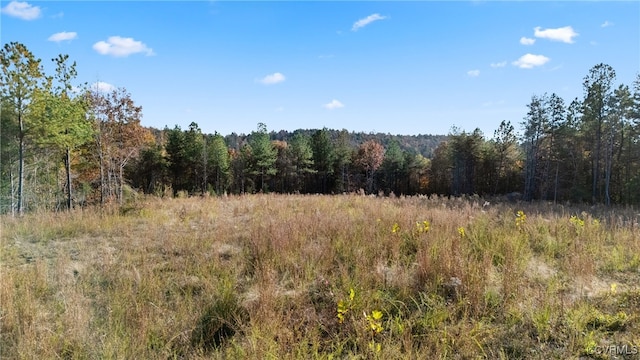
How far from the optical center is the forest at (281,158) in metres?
12.0

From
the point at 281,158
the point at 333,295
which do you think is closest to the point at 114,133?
the point at 333,295

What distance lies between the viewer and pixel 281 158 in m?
49.7

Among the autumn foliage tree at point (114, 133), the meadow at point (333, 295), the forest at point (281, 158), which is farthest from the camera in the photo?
the autumn foliage tree at point (114, 133)

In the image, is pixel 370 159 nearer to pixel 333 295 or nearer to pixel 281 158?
pixel 281 158

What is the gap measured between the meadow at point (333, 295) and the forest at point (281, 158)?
7.30 metres

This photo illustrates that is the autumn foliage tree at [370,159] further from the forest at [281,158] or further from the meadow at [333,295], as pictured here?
the meadow at [333,295]

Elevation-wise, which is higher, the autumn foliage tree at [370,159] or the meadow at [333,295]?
the autumn foliage tree at [370,159]

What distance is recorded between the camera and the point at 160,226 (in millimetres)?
6879

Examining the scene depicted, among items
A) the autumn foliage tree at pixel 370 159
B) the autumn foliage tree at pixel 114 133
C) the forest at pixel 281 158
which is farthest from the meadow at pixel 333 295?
the autumn foliage tree at pixel 370 159

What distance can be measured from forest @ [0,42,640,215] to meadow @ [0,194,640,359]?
24.0ft

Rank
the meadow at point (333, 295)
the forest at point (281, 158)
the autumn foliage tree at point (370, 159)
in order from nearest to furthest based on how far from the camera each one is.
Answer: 1. the meadow at point (333, 295)
2. the forest at point (281, 158)
3. the autumn foliage tree at point (370, 159)

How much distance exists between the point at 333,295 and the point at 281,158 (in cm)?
4720

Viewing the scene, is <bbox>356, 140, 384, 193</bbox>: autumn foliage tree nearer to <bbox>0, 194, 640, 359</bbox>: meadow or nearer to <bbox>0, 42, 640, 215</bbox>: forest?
<bbox>0, 42, 640, 215</bbox>: forest

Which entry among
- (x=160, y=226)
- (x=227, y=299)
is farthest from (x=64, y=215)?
(x=227, y=299)
